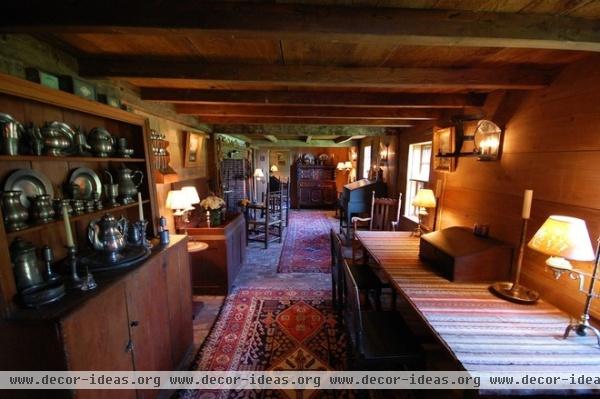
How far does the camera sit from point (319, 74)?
174cm

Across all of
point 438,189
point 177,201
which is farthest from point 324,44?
point 438,189

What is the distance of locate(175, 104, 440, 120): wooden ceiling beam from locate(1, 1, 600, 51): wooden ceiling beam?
1833 millimetres

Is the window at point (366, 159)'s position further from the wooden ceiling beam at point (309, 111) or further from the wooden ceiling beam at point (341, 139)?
the wooden ceiling beam at point (309, 111)

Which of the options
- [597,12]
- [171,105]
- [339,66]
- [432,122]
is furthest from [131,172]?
[432,122]

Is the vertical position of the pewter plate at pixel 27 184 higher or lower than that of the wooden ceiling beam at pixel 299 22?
lower

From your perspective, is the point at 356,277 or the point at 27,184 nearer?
the point at 27,184

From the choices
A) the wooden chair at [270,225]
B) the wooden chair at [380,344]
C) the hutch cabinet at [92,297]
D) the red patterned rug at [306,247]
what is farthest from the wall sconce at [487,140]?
the wooden chair at [270,225]

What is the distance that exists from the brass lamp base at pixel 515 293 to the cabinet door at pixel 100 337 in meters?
2.22

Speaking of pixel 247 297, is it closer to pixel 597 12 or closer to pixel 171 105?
pixel 171 105

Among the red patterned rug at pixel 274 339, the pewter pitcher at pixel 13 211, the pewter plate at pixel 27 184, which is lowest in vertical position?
the red patterned rug at pixel 274 339

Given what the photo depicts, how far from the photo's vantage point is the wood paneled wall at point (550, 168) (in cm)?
137

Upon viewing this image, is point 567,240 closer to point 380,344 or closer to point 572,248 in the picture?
point 572,248

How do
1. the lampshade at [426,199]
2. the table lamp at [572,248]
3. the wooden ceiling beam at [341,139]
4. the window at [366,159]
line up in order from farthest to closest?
the wooden ceiling beam at [341,139] → the window at [366,159] → the lampshade at [426,199] → the table lamp at [572,248]

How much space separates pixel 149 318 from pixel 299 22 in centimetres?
186
